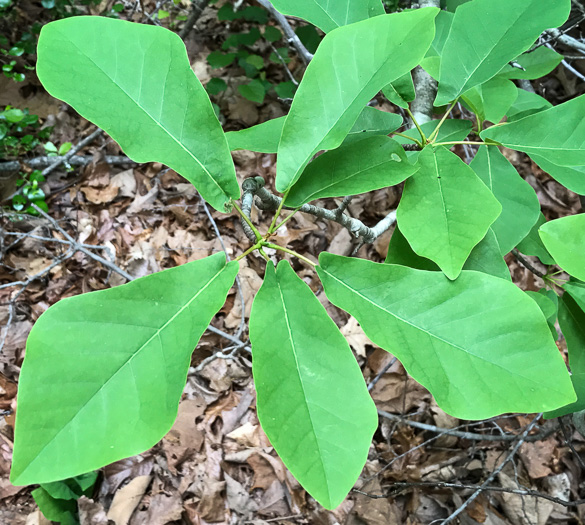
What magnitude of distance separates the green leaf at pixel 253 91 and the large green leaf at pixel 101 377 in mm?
2018

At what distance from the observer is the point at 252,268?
2.39 meters

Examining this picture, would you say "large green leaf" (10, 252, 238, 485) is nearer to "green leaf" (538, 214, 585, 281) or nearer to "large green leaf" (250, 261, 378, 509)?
"large green leaf" (250, 261, 378, 509)

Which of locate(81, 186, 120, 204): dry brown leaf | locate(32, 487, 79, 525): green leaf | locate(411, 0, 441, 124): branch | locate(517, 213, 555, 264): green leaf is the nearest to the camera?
locate(517, 213, 555, 264): green leaf

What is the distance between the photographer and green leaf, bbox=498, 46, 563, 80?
1152mm

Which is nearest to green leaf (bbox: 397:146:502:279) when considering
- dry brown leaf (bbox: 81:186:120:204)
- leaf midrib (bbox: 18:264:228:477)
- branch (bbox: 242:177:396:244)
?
branch (bbox: 242:177:396:244)

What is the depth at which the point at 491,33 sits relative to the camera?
75cm

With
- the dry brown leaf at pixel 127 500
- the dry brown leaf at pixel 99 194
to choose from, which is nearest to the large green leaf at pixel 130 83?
the dry brown leaf at pixel 127 500

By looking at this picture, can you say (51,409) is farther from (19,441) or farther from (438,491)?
(438,491)

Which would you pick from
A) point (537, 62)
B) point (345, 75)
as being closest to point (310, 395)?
point (345, 75)

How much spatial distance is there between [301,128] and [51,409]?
56cm

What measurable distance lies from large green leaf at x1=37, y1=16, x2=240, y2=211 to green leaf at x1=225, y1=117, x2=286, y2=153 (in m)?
0.15

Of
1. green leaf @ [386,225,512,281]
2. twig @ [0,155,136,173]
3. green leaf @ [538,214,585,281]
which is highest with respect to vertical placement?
green leaf @ [538,214,585,281]

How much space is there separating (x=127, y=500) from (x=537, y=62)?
7.75 feet

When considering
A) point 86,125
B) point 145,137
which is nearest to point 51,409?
point 145,137
